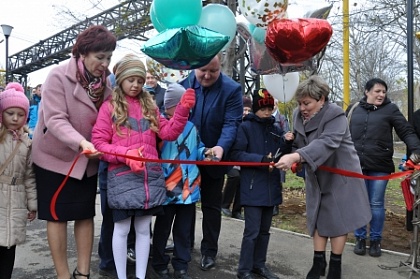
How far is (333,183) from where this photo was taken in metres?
3.14

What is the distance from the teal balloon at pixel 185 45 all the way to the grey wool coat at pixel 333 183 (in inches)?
40.6

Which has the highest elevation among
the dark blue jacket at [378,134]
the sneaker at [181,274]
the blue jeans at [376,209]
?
the dark blue jacket at [378,134]

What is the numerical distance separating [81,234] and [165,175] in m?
0.77

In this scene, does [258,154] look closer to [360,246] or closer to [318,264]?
[318,264]

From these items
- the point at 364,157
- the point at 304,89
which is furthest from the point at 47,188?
the point at 364,157

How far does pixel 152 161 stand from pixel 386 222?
4161mm

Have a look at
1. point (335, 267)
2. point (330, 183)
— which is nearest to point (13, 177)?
point (330, 183)

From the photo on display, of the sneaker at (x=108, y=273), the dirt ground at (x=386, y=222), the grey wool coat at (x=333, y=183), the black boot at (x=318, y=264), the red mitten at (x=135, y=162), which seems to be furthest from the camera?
the dirt ground at (x=386, y=222)

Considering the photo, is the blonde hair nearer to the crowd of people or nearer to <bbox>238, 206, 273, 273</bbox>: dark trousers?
the crowd of people

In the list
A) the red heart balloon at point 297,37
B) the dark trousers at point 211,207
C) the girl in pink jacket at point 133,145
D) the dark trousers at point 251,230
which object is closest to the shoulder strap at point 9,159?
the girl in pink jacket at point 133,145

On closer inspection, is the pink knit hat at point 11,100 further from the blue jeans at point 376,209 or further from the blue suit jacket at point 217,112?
the blue jeans at point 376,209

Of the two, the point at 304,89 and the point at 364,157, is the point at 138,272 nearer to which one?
the point at 304,89

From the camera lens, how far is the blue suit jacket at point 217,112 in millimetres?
3434

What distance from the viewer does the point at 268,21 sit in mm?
3318
